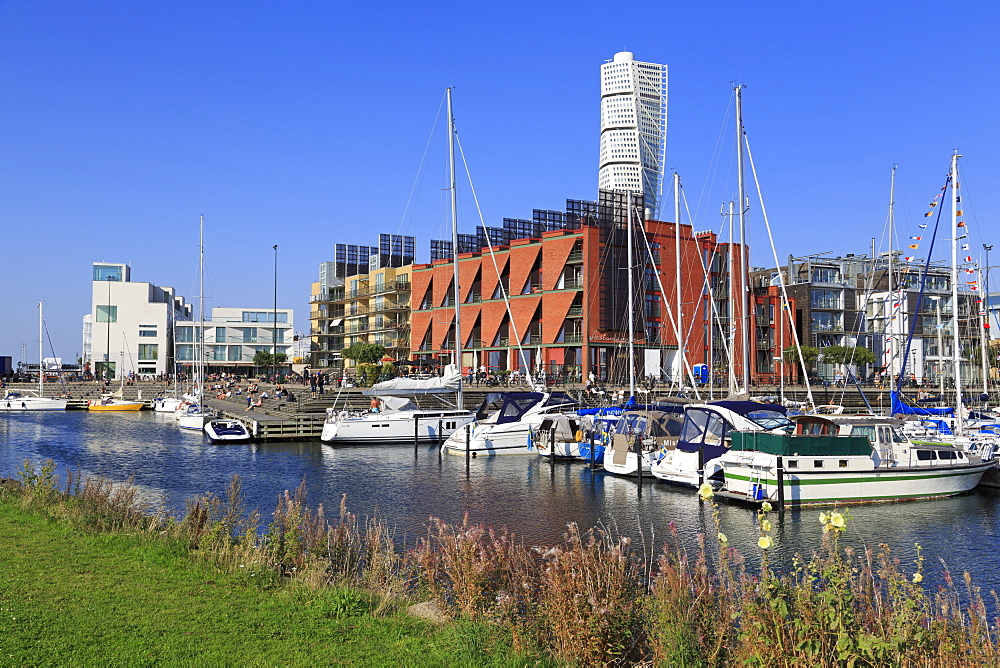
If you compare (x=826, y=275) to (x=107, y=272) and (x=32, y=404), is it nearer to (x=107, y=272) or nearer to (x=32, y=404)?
(x=32, y=404)

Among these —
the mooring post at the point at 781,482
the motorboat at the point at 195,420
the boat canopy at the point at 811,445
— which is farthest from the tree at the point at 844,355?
the mooring post at the point at 781,482

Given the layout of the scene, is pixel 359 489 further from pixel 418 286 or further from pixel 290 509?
pixel 418 286

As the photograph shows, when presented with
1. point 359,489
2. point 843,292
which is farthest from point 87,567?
point 843,292

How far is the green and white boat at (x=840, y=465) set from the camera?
24.7 meters

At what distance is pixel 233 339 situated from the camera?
13188cm

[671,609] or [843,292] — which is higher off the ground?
[843,292]

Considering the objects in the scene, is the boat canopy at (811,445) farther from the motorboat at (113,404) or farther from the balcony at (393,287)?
the balcony at (393,287)

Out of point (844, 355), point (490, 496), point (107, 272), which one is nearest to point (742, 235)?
point (490, 496)

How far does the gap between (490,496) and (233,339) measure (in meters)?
113

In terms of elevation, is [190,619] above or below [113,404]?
below

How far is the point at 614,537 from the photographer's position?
68.4 ft

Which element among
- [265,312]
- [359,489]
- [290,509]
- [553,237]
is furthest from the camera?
[265,312]

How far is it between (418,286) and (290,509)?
262 ft

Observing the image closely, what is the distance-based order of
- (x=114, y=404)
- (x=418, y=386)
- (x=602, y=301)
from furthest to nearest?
1. (x=114, y=404)
2. (x=602, y=301)
3. (x=418, y=386)
